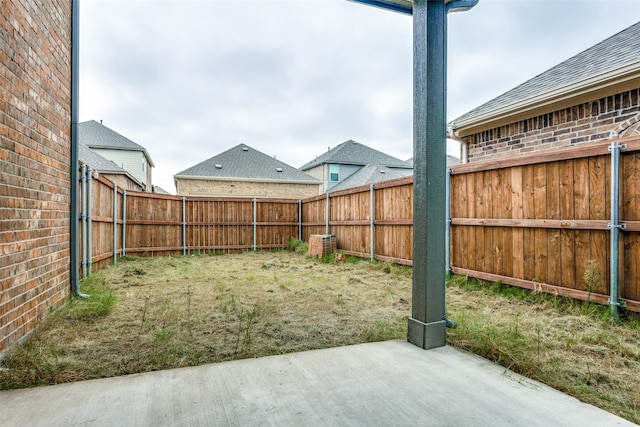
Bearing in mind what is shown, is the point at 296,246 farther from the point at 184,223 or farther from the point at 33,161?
the point at 33,161

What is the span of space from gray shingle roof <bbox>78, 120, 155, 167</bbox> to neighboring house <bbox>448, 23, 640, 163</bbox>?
17783mm

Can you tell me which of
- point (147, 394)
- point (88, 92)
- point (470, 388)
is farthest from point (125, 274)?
point (88, 92)

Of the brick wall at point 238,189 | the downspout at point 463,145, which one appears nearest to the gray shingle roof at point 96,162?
the brick wall at point 238,189

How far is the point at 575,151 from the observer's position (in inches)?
144

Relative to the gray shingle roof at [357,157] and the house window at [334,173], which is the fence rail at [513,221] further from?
the gray shingle roof at [357,157]

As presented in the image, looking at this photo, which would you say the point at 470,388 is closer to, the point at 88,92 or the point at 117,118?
the point at 88,92

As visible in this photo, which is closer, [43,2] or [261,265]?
[43,2]

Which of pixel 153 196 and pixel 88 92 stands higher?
pixel 88 92

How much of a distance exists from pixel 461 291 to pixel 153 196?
26.3ft

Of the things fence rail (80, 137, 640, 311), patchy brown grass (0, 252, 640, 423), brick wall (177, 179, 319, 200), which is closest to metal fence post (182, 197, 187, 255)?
fence rail (80, 137, 640, 311)

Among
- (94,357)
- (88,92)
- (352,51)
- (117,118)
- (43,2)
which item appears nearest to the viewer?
(94,357)

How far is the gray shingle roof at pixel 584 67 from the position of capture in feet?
14.4

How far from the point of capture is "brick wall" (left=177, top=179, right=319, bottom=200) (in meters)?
18.7

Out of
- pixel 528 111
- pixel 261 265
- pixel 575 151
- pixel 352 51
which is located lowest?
pixel 261 265
